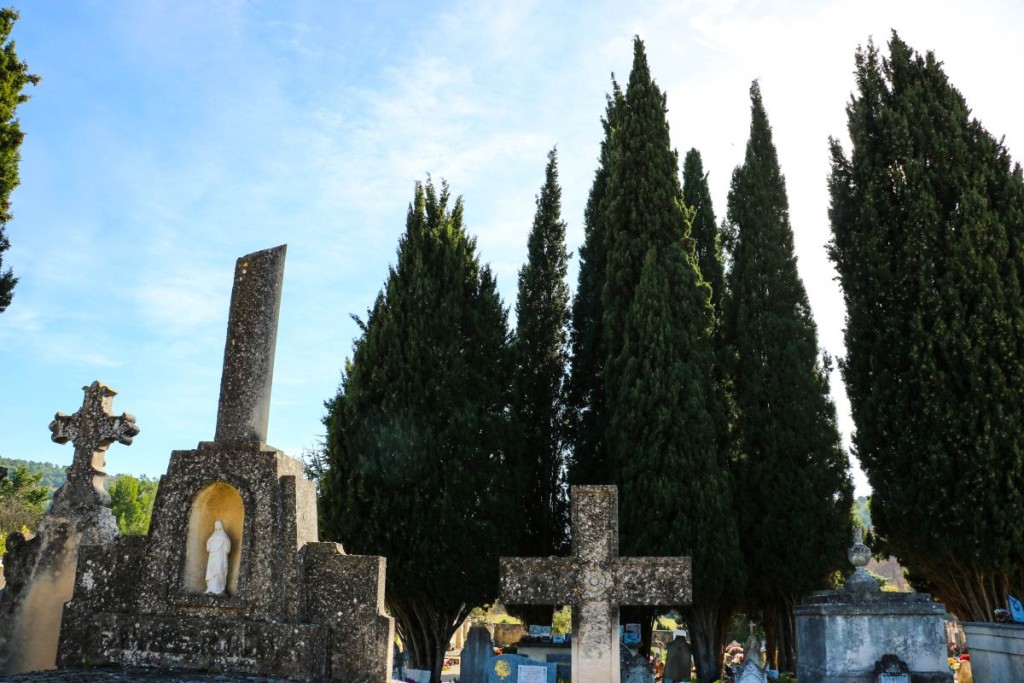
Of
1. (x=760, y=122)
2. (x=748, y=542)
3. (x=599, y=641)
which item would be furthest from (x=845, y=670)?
(x=760, y=122)

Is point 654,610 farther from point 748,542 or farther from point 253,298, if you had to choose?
point 253,298

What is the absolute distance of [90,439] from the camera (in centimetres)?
813

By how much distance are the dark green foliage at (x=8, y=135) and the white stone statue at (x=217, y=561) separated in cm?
591

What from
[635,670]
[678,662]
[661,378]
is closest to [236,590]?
[635,670]

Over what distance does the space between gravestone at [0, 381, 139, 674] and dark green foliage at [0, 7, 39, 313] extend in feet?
11.3

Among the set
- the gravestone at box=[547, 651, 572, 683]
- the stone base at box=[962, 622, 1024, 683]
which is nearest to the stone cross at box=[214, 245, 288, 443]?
the gravestone at box=[547, 651, 572, 683]

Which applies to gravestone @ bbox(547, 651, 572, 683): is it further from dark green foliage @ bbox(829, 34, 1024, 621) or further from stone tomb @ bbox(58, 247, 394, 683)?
dark green foliage @ bbox(829, 34, 1024, 621)

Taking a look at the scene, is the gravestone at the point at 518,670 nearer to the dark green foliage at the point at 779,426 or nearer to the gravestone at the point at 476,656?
the gravestone at the point at 476,656

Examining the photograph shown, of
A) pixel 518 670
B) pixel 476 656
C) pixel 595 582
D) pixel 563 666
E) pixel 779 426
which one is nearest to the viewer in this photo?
pixel 595 582

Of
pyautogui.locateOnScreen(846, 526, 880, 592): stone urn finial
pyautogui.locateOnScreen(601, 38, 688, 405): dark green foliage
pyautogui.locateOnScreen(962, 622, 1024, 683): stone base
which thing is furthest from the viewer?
pyautogui.locateOnScreen(601, 38, 688, 405): dark green foliage

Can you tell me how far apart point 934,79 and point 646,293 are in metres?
6.94

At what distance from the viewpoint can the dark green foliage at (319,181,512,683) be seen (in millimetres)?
12625

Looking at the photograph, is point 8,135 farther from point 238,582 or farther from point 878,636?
point 878,636

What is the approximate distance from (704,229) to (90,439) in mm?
14205
